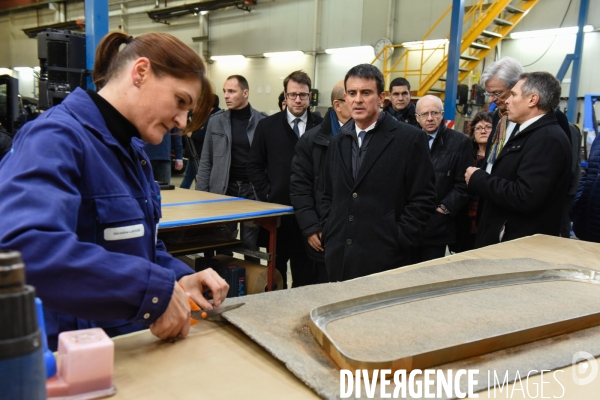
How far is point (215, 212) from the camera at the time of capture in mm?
3021

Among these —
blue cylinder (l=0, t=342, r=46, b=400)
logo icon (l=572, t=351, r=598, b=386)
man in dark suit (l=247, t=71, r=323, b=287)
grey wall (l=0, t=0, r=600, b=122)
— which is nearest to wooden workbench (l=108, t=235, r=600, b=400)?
logo icon (l=572, t=351, r=598, b=386)

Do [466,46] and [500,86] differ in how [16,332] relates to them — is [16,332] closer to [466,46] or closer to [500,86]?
[500,86]

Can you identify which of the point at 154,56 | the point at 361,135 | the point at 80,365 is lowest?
the point at 80,365

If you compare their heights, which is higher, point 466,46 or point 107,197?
point 466,46

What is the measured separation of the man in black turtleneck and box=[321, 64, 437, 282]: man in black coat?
4.46ft

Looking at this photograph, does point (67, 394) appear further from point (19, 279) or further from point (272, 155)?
point (272, 155)

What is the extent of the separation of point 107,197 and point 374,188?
151 centimetres

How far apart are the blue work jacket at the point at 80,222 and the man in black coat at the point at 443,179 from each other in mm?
2254

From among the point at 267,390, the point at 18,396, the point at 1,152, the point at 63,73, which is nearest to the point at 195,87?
the point at 267,390

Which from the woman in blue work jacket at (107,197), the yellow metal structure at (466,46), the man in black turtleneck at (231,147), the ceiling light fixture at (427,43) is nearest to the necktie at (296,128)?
the man in black turtleneck at (231,147)

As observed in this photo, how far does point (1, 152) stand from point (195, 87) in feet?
11.1

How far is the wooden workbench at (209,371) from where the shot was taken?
2.86 ft

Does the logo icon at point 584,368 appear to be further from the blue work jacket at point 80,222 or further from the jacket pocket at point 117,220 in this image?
the jacket pocket at point 117,220

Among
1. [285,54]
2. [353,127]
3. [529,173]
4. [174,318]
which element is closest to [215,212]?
[353,127]
